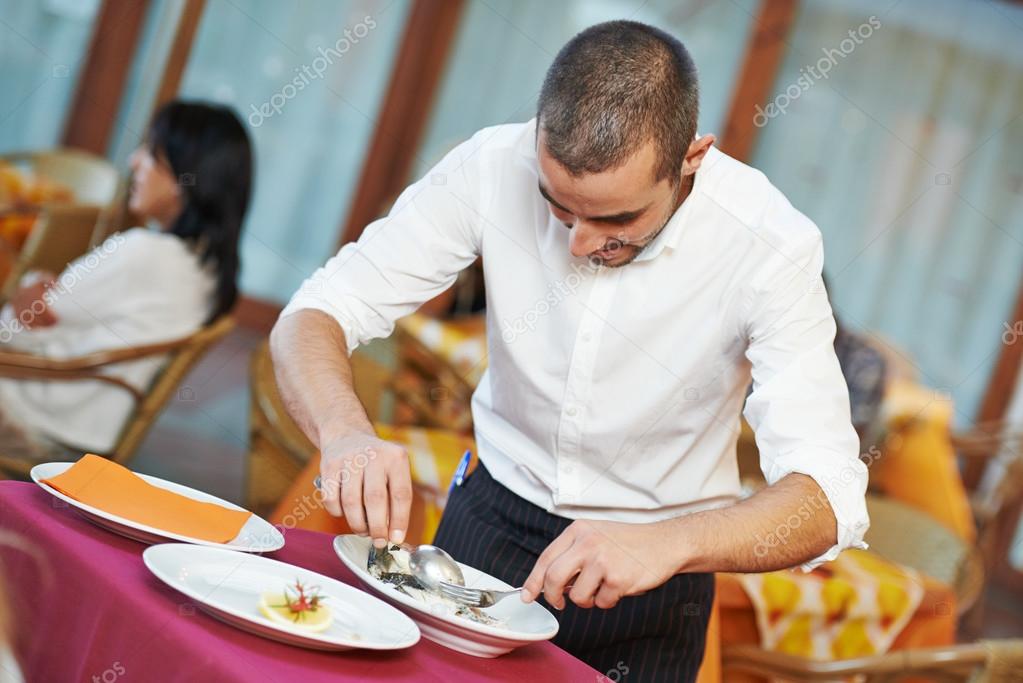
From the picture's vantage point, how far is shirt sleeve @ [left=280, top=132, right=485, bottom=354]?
5.43 feet

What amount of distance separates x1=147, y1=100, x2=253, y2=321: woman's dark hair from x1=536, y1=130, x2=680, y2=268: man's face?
5.61 ft

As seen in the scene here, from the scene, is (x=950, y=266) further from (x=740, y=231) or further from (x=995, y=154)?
(x=740, y=231)

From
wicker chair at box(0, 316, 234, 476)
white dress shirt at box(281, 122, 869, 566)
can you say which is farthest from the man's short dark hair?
wicker chair at box(0, 316, 234, 476)

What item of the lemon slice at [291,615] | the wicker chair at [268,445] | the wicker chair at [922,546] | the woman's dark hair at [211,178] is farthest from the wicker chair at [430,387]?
the lemon slice at [291,615]

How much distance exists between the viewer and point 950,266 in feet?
21.0

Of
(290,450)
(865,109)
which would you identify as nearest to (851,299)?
(865,109)

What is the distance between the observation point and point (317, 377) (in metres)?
1.50

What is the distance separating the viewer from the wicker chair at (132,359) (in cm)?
263

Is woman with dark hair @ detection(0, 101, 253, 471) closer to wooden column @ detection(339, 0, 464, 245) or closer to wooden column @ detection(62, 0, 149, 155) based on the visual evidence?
wooden column @ detection(62, 0, 149, 155)

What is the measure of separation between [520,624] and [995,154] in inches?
229

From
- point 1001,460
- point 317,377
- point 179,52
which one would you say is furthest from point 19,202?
point 1001,460

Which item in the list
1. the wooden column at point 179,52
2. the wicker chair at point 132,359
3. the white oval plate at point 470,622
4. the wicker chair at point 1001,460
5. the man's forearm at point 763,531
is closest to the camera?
the white oval plate at point 470,622

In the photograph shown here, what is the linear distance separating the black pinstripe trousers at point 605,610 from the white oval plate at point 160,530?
39cm

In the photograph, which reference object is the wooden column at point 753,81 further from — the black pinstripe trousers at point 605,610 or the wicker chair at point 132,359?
the black pinstripe trousers at point 605,610
